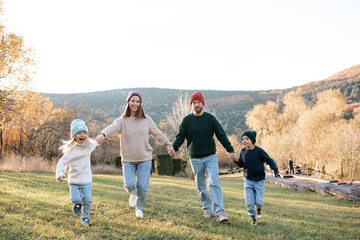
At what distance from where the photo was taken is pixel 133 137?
518cm

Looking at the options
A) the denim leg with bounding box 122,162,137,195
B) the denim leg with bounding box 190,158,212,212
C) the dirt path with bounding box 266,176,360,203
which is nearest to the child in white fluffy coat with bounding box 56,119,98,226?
the denim leg with bounding box 122,162,137,195

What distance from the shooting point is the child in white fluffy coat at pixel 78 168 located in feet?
14.2

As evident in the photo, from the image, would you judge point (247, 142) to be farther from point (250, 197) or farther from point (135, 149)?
point (135, 149)

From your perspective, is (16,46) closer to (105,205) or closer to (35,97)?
(35,97)

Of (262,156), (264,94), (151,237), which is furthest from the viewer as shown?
(264,94)

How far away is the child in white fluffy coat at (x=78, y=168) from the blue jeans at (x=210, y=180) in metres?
1.95

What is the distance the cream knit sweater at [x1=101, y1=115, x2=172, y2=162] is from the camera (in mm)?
5113

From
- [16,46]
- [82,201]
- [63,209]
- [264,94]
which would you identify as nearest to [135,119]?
[82,201]

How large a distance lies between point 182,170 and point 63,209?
23698 mm

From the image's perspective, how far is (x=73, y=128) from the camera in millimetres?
4434

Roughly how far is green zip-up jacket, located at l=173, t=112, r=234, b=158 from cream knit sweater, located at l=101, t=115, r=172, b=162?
0.63m

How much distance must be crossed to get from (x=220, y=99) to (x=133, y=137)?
302ft

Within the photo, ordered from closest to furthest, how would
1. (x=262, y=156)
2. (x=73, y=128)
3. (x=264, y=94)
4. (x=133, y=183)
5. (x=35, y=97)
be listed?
1. (x=73, y=128)
2. (x=133, y=183)
3. (x=262, y=156)
4. (x=35, y=97)
5. (x=264, y=94)

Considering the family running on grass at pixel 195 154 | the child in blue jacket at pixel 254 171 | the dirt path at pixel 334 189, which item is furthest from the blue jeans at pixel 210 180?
the dirt path at pixel 334 189
